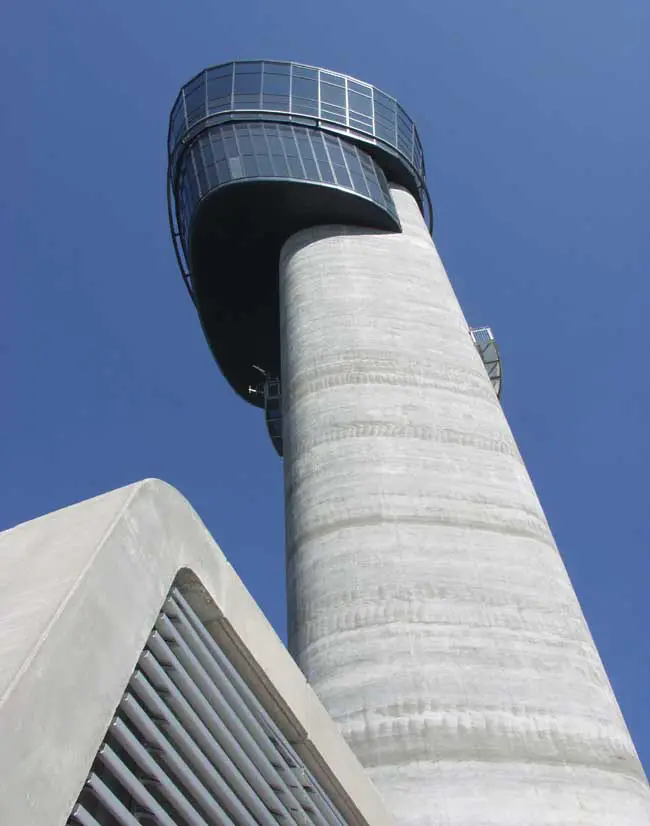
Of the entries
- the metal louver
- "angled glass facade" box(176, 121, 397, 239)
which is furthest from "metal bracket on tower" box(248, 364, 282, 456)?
the metal louver

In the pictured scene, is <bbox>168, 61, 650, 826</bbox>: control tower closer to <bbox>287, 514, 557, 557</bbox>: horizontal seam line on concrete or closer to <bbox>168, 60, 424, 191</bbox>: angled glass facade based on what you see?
<bbox>287, 514, 557, 557</bbox>: horizontal seam line on concrete

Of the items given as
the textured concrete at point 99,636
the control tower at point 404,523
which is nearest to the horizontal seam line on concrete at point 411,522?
the control tower at point 404,523

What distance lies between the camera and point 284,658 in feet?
17.3

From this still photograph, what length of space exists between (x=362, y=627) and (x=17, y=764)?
26.5ft

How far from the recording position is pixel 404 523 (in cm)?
1191

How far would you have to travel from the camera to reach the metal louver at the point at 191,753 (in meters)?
3.72

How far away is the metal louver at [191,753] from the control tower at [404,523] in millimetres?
4545

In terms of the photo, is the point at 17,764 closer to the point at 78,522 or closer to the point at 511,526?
the point at 78,522

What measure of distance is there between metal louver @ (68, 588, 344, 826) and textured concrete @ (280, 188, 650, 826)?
14.6ft

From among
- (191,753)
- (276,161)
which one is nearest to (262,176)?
(276,161)

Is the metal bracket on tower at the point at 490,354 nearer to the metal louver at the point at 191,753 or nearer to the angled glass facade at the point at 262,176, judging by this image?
the angled glass facade at the point at 262,176

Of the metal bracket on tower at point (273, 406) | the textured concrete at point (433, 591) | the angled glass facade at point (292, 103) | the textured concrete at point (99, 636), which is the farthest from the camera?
the metal bracket on tower at point (273, 406)

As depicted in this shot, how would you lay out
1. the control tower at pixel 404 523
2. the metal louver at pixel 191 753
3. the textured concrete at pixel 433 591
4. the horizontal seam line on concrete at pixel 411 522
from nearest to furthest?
1. the metal louver at pixel 191 753
2. the textured concrete at pixel 433 591
3. the control tower at pixel 404 523
4. the horizontal seam line on concrete at pixel 411 522

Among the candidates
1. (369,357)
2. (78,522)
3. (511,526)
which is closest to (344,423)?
(369,357)
